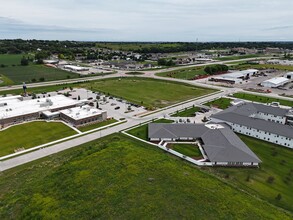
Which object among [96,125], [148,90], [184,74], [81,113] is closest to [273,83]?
[184,74]

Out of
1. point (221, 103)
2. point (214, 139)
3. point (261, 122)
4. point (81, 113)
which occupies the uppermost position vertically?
point (261, 122)

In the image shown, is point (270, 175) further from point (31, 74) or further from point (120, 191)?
point (31, 74)

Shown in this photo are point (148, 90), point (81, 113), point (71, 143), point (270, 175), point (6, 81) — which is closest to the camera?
point (270, 175)

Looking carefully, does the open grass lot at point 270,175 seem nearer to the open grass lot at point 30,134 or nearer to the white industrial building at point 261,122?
the white industrial building at point 261,122

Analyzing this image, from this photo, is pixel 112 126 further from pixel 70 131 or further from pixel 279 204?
pixel 279 204

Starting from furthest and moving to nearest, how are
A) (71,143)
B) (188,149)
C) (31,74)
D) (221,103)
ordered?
(31,74)
(221,103)
(71,143)
(188,149)

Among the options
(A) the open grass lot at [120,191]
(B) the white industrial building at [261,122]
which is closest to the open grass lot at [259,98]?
(B) the white industrial building at [261,122]
